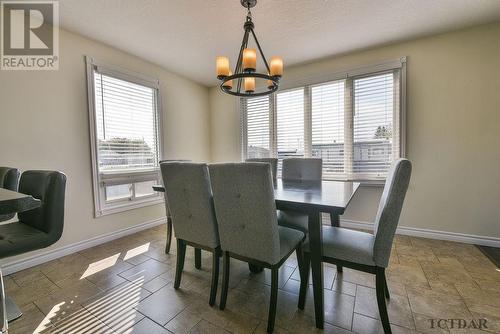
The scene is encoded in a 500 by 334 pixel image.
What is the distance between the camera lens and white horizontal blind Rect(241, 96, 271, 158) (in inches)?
152

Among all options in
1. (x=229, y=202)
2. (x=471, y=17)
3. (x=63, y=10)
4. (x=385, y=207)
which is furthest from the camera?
(x=471, y=17)

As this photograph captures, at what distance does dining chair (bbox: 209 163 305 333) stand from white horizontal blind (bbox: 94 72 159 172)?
7.04ft

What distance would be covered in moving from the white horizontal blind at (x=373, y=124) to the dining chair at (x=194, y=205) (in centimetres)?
243

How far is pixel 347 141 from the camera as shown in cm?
318

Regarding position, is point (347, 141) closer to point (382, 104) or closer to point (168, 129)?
point (382, 104)

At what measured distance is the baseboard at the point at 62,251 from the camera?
2.05 meters

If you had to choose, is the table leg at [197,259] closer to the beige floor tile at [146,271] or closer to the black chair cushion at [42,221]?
the beige floor tile at [146,271]

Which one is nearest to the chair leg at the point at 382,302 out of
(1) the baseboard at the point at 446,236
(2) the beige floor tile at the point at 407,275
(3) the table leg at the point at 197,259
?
(2) the beige floor tile at the point at 407,275

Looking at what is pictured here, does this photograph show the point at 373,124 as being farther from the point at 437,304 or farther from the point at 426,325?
the point at 426,325

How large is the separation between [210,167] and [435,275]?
2.20 meters

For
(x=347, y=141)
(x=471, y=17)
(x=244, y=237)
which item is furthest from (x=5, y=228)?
(x=471, y=17)

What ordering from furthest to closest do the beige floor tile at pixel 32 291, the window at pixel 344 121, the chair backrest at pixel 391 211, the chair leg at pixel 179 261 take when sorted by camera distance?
the window at pixel 344 121, the chair leg at pixel 179 261, the beige floor tile at pixel 32 291, the chair backrest at pixel 391 211

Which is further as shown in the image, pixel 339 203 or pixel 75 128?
pixel 75 128
